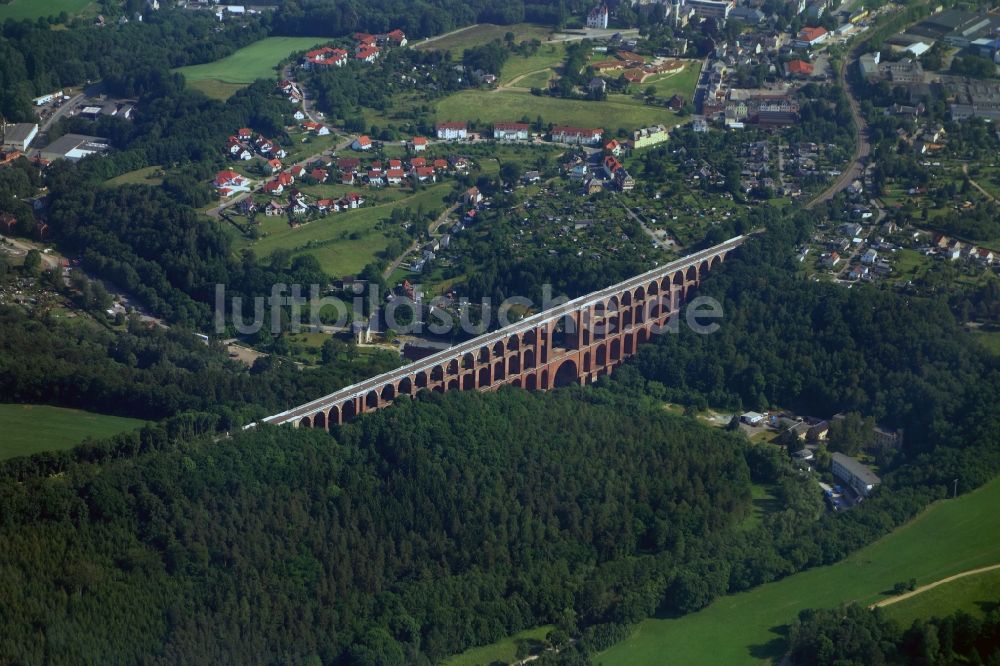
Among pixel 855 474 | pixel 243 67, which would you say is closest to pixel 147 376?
pixel 855 474

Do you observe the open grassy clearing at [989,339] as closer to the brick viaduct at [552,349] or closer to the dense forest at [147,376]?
the brick viaduct at [552,349]

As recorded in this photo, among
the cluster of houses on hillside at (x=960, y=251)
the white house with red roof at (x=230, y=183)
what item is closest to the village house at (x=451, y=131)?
the white house with red roof at (x=230, y=183)

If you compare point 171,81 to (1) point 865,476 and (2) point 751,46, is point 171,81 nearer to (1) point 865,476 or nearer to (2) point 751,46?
(2) point 751,46

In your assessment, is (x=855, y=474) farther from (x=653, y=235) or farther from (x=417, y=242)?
(x=417, y=242)

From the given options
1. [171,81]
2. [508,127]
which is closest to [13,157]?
[171,81]

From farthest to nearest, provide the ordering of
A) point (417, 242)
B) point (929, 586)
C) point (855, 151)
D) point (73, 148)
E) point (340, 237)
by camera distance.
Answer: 1. point (73, 148)
2. point (855, 151)
3. point (417, 242)
4. point (340, 237)
5. point (929, 586)
